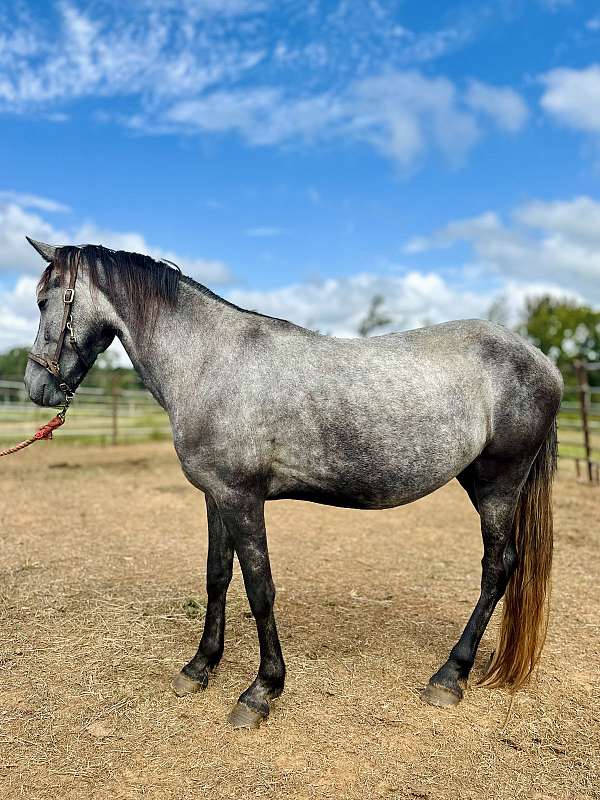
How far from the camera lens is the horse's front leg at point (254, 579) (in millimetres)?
3084

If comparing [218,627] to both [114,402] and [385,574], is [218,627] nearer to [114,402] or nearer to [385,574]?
[385,574]

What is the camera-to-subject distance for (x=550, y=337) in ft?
170

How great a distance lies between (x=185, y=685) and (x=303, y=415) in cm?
170

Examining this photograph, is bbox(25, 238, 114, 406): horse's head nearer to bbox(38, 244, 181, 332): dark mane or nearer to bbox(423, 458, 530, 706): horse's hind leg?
bbox(38, 244, 181, 332): dark mane

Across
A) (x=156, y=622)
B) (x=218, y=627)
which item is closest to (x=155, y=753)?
(x=218, y=627)

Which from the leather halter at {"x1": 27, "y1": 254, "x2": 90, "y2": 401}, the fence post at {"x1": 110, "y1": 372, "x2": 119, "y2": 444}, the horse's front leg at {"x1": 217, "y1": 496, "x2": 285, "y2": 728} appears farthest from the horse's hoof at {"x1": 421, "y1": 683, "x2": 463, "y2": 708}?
the fence post at {"x1": 110, "y1": 372, "x2": 119, "y2": 444}

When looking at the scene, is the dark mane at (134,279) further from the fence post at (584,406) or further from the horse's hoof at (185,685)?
the fence post at (584,406)

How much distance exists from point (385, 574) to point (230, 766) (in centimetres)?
320

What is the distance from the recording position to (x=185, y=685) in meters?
3.44

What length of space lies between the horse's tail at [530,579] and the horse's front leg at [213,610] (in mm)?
1610

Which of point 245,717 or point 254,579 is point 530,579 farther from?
point 245,717

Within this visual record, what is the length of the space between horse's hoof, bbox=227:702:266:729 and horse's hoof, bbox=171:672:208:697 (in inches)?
14.5

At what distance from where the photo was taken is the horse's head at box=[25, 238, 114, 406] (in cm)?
327

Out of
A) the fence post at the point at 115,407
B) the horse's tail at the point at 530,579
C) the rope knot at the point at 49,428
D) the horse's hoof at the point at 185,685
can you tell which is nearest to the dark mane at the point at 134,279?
the rope knot at the point at 49,428
